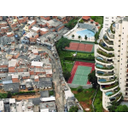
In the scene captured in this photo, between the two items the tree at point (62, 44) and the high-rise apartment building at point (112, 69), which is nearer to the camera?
the high-rise apartment building at point (112, 69)

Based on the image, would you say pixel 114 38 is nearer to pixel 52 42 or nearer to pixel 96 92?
pixel 96 92

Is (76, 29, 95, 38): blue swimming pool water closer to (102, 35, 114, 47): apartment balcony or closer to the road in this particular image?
the road

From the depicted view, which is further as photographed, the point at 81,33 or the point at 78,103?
the point at 81,33

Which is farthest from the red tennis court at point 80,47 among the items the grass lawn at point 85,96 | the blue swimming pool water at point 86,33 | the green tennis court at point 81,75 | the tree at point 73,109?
the tree at point 73,109

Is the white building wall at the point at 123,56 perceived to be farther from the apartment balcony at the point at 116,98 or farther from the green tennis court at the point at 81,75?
the green tennis court at the point at 81,75

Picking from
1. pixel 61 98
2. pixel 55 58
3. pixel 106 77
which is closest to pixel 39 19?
pixel 55 58

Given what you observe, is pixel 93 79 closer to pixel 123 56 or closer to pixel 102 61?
pixel 102 61

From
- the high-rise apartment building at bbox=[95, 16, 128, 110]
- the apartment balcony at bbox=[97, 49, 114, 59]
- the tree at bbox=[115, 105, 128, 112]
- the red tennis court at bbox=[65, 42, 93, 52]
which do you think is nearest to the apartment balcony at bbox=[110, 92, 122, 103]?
the high-rise apartment building at bbox=[95, 16, 128, 110]
